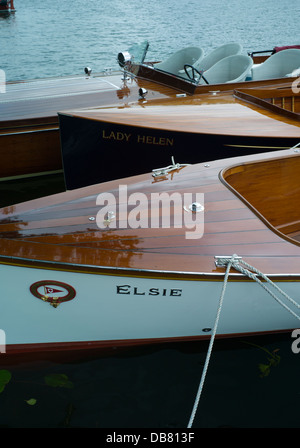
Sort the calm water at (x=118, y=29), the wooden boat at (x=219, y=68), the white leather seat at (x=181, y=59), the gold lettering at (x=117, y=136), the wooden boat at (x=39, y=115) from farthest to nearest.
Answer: the calm water at (x=118, y=29) → the white leather seat at (x=181, y=59) → the wooden boat at (x=219, y=68) → the wooden boat at (x=39, y=115) → the gold lettering at (x=117, y=136)

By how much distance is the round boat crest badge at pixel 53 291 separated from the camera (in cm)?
306

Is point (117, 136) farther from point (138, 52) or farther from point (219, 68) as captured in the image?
point (219, 68)

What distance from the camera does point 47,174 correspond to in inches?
272

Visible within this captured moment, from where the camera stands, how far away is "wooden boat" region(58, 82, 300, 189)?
5.34m

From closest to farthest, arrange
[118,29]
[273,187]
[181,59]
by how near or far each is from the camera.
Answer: [273,187], [181,59], [118,29]

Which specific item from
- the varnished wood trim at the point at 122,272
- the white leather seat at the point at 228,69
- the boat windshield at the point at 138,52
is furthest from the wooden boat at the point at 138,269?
the boat windshield at the point at 138,52

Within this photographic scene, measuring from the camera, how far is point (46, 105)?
677 cm

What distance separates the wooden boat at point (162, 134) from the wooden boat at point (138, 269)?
67.1 inches

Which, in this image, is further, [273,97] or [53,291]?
[273,97]

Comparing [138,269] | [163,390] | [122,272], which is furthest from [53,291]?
[163,390]

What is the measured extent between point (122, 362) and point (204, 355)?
0.65 metres

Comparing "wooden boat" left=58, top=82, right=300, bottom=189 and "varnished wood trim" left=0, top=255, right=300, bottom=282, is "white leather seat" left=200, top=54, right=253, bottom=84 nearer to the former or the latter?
"wooden boat" left=58, top=82, right=300, bottom=189

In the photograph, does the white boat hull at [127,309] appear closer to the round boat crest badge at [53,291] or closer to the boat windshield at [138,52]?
the round boat crest badge at [53,291]

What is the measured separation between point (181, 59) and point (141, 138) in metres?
3.29
